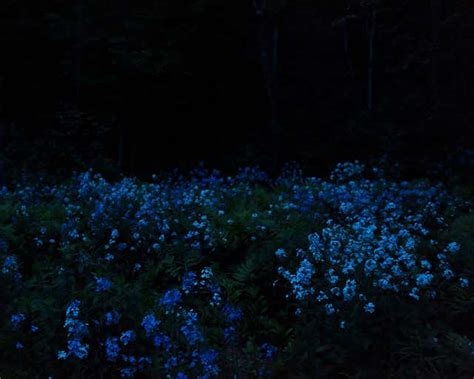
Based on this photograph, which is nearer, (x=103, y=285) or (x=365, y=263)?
(x=103, y=285)

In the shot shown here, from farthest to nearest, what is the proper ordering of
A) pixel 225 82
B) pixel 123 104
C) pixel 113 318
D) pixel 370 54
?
pixel 225 82 < pixel 370 54 < pixel 123 104 < pixel 113 318

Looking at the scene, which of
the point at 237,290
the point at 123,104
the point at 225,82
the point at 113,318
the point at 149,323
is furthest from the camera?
the point at 225,82

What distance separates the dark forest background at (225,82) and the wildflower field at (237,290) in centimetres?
500

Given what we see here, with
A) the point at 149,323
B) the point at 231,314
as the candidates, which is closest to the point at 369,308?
the point at 231,314

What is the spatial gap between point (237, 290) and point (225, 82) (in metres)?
10.1

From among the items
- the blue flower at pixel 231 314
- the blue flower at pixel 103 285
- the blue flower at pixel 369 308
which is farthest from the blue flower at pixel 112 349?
the blue flower at pixel 369 308

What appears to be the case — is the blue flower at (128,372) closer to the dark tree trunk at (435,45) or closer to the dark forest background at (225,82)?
the dark forest background at (225,82)

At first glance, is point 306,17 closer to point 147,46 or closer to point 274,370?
point 147,46

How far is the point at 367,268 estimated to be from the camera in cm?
535

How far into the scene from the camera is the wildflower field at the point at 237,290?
4.94 metres

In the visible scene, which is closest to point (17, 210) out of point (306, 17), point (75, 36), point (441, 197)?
point (441, 197)

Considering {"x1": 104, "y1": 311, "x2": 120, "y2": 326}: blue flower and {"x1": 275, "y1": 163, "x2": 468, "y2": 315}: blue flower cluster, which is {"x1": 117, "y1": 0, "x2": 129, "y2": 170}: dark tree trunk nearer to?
{"x1": 275, "y1": 163, "x2": 468, "y2": 315}: blue flower cluster

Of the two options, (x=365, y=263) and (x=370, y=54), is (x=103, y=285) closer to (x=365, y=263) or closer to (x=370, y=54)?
(x=365, y=263)

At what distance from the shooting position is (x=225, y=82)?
627 inches
